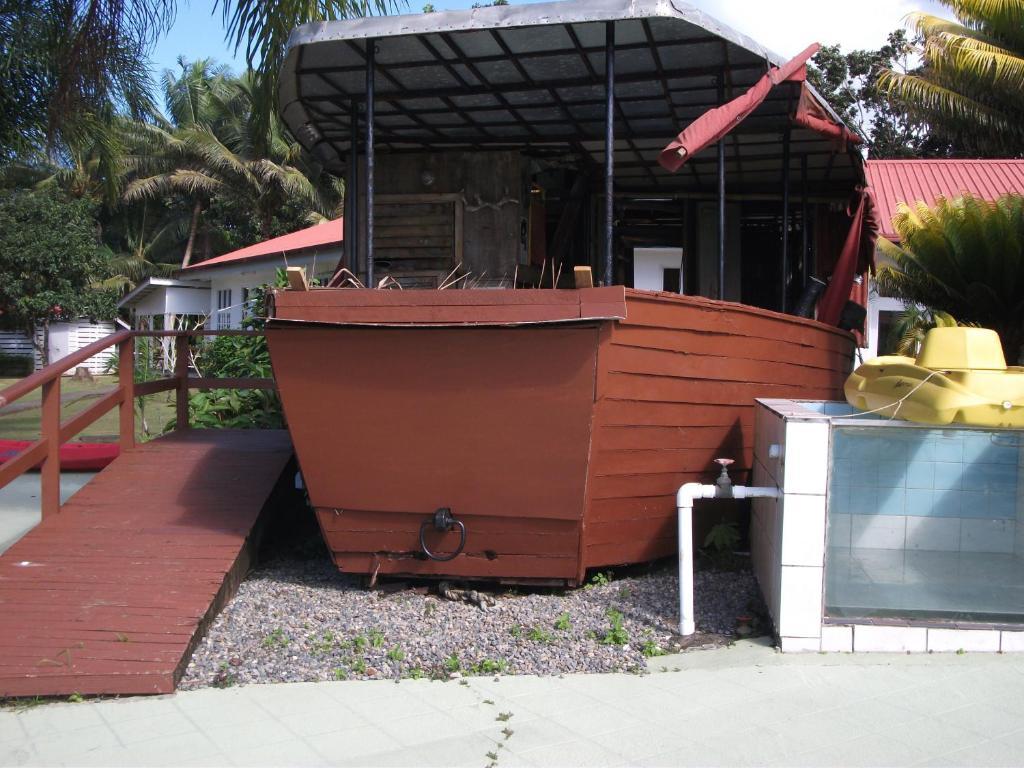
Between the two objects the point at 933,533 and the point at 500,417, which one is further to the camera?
the point at 500,417

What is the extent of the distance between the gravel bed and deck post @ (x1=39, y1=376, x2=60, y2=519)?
132 cm

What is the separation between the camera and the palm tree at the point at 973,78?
56.8 ft

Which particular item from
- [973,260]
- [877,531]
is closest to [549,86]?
[877,531]

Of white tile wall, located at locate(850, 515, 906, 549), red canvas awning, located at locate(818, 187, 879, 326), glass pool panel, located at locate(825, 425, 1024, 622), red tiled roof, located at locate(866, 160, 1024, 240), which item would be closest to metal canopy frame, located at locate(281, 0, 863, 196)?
red canvas awning, located at locate(818, 187, 879, 326)

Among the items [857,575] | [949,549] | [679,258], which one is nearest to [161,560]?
[857,575]

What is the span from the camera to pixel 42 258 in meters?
25.7

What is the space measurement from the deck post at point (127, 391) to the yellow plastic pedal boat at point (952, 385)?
16.8 ft

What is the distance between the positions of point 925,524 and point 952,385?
679 millimetres

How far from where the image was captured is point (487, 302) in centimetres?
502

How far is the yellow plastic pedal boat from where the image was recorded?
4.51m

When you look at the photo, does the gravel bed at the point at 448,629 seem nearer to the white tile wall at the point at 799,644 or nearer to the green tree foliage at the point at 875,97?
the white tile wall at the point at 799,644

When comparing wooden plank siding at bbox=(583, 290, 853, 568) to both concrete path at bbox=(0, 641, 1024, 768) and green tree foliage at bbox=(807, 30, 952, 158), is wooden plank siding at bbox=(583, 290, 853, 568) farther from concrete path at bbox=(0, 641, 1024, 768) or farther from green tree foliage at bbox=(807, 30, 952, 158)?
green tree foliage at bbox=(807, 30, 952, 158)

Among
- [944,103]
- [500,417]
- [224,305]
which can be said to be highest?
[944,103]

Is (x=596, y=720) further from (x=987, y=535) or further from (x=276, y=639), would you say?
(x=987, y=535)
